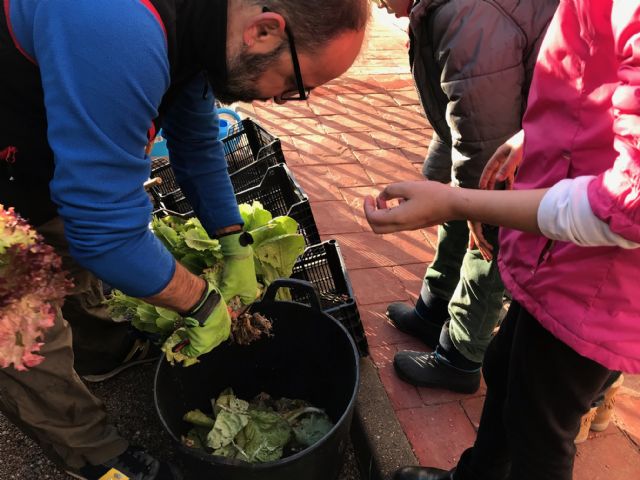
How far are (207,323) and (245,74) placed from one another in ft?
2.43

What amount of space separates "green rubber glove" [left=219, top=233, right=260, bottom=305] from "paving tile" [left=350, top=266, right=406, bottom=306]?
1050 millimetres

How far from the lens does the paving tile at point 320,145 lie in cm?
428

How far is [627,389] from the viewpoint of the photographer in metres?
2.41

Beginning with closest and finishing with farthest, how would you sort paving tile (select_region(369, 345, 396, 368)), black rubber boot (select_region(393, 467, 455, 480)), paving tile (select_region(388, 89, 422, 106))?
black rubber boot (select_region(393, 467, 455, 480)), paving tile (select_region(369, 345, 396, 368)), paving tile (select_region(388, 89, 422, 106))

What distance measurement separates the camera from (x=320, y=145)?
14.4ft

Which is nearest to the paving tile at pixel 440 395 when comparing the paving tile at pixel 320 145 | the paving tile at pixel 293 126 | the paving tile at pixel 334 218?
the paving tile at pixel 334 218

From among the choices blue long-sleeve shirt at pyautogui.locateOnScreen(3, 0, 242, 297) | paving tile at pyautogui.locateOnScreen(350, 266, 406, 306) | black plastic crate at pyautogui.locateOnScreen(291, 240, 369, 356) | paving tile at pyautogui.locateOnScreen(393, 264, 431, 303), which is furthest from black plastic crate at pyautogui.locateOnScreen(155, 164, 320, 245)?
blue long-sleeve shirt at pyautogui.locateOnScreen(3, 0, 242, 297)

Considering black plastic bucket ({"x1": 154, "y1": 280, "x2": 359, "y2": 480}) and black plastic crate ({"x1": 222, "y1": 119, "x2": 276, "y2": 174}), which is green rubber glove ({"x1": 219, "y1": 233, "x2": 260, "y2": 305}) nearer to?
black plastic bucket ({"x1": 154, "y1": 280, "x2": 359, "y2": 480})

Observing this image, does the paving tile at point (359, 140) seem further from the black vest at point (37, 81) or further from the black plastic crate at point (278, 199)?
the black vest at point (37, 81)

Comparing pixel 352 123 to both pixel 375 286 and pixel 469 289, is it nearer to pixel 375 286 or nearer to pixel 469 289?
pixel 375 286

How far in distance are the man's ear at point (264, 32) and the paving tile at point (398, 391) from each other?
5.57 feet

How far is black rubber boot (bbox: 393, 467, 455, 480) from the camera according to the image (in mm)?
1914

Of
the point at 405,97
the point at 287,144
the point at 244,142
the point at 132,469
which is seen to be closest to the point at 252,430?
the point at 132,469

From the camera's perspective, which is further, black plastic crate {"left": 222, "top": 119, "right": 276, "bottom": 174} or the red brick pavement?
black plastic crate {"left": 222, "top": 119, "right": 276, "bottom": 174}
